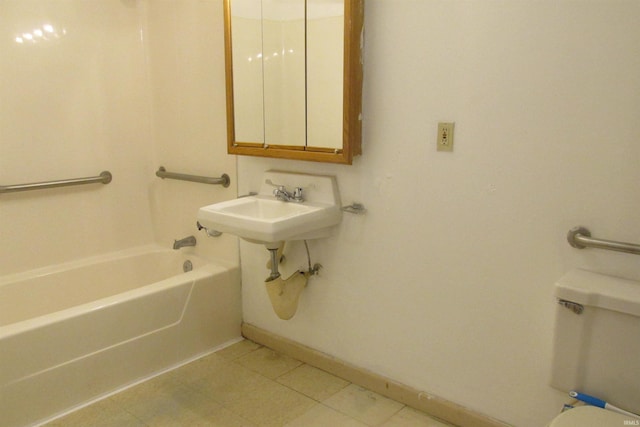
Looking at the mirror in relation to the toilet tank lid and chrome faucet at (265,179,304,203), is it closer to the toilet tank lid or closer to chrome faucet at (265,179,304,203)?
chrome faucet at (265,179,304,203)

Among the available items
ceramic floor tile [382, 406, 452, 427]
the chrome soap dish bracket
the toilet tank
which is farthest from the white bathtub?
the toilet tank

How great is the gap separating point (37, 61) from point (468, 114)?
202cm

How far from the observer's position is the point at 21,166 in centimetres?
236

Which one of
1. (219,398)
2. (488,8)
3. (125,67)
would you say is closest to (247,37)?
(125,67)

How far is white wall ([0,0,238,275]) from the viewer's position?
2.34 meters

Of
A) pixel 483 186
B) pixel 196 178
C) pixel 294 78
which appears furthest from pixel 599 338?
pixel 196 178

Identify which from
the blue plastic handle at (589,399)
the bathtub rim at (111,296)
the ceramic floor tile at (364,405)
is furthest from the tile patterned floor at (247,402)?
the blue plastic handle at (589,399)

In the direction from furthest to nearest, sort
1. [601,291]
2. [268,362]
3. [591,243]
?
[268,362]
[591,243]
[601,291]

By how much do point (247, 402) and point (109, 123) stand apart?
165 centimetres

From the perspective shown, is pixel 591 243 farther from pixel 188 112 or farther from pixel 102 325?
pixel 188 112

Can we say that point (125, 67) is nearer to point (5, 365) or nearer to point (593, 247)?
point (5, 365)

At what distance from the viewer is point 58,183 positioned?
2.44 metres

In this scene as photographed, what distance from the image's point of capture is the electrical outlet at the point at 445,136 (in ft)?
5.65

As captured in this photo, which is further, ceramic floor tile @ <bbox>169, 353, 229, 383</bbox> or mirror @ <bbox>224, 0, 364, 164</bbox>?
ceramic floor tile @ <bbox>169, 353, 229, 383</bbox>
